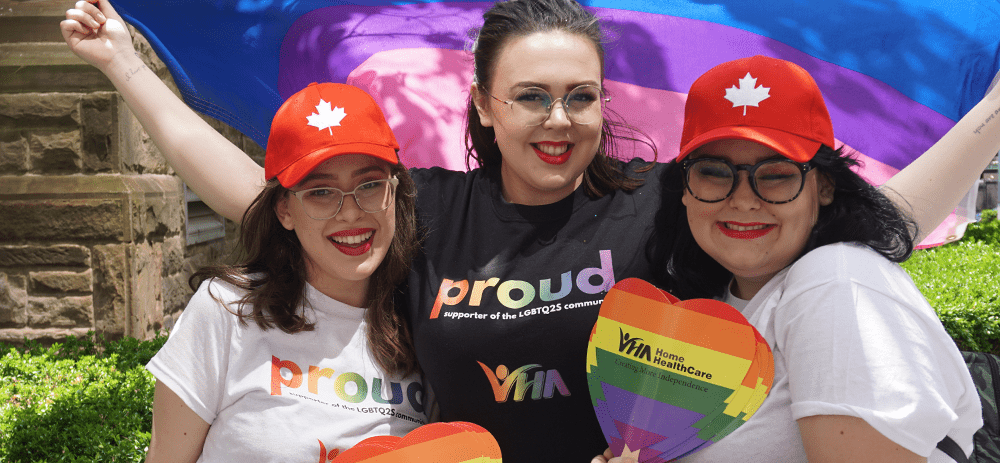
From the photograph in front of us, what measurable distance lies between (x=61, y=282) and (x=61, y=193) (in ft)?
1.90

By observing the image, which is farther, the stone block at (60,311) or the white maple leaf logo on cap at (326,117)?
the stone block at (60,311)

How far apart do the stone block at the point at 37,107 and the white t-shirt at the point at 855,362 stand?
4427mm

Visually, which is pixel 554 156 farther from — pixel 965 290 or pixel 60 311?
pixel 60 311

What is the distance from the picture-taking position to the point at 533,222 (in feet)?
6.53

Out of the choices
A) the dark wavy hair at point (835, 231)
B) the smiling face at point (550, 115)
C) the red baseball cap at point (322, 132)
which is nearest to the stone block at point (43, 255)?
the red baseball cap at point (322, 132)

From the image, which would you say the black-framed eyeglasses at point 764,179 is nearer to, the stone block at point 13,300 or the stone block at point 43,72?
the stone block at point 43,72

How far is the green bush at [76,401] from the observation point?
9.48ft

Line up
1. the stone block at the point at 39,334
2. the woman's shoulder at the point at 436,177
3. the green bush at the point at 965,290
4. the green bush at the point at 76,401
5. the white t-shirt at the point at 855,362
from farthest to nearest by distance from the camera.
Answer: the stone block at the point at 39,334, the green bush at the point at 965,290, the green bush at the point at 76,401, the woman's shoulder at the point at 436,177, the white t-shirt at the point at 855,362

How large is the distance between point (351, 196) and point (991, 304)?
13.3 feet

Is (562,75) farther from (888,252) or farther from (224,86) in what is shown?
(224,86)

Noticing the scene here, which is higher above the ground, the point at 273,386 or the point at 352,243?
the point at 352,243

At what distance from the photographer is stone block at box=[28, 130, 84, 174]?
4.26m

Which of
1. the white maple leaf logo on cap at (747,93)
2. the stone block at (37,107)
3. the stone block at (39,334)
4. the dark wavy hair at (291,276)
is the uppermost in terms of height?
the white maple leaf logo on cap at (747,93)

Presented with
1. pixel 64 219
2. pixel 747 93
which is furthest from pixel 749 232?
pixel 64 219
